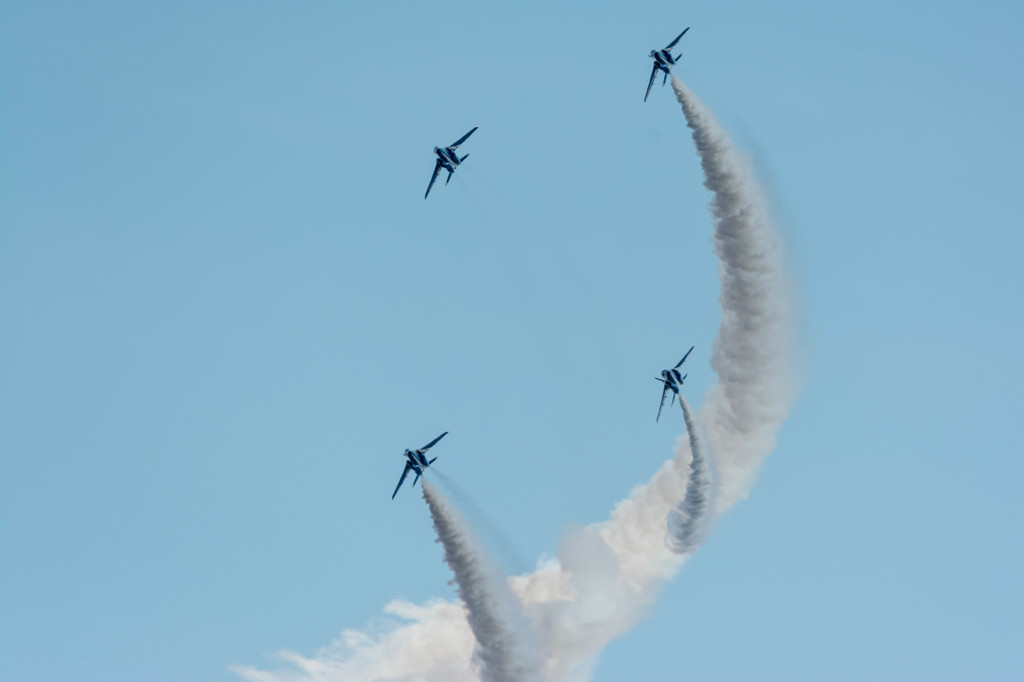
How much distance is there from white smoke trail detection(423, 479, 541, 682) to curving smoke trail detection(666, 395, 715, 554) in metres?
10.9

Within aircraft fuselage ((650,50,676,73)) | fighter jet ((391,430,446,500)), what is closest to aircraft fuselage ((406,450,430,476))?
fighter jet ((391,430,446,500))

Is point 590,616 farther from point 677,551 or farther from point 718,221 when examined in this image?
point 718,221

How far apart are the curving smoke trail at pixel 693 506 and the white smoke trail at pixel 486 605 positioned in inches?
429

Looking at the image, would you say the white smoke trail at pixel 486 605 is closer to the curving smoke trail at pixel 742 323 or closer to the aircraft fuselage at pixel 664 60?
the curving smoke trail at pixel 742 323

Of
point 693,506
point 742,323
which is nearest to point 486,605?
point 693,506

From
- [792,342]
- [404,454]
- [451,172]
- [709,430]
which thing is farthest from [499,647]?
[451,172]

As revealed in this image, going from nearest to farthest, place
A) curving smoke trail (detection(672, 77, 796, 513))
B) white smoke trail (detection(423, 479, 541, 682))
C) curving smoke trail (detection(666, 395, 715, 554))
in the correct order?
white smoke trail (detection(423, 479, 541, 682)) < curving smoke trail (detection(672, 77, 796, 513)) < curving smoke trail (detection(666, 395, 715, 554))

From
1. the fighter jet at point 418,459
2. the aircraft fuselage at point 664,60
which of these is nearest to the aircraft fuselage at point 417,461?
the fighter jet at point 418,459

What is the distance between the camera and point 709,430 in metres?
82.7

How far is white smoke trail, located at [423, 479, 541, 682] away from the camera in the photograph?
251ft

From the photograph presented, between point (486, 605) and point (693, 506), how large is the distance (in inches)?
556

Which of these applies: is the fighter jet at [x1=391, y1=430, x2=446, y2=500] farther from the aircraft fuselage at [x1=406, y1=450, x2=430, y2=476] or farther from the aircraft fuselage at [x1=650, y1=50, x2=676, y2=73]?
the aircraft fuselage at [x1=650, y1=50, x2=676, y2=73]

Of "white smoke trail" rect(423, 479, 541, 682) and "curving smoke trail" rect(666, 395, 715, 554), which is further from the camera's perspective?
"curving smoke trail" rect(666, 395, 715, 554)

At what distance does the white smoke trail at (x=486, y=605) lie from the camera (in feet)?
251
